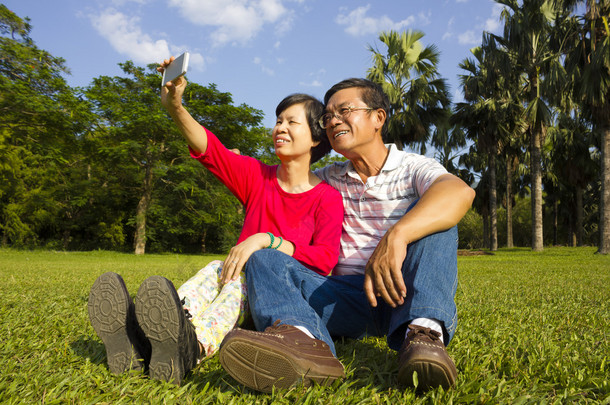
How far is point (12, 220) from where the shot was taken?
20.9 m

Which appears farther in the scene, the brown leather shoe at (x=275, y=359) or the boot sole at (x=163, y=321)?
the boot sole at (x=163, y=321)

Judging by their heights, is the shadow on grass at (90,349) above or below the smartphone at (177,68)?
below

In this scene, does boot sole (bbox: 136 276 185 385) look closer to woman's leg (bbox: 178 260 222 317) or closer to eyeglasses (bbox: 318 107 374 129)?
woman's leg (bbox: 178 260 222 317)

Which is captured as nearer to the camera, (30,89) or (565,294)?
(565,294)

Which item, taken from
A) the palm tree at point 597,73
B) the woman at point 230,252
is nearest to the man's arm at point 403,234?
the woman at point 230,252

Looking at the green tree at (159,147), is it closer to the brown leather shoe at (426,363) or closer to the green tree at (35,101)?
the green tree at (35,101)

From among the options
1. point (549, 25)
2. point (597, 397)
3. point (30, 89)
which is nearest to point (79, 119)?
point (30, 89)

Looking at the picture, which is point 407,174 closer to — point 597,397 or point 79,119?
point 597,397

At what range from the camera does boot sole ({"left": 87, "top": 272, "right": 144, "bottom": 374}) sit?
1451 mm

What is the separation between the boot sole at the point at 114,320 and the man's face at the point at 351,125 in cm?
134

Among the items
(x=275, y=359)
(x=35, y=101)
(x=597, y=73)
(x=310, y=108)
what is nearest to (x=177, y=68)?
(x=310, y=108)

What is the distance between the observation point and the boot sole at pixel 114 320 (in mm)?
1451

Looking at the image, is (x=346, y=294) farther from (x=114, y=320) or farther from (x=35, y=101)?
(x=35, y=101)

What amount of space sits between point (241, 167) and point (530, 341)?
1.82m
